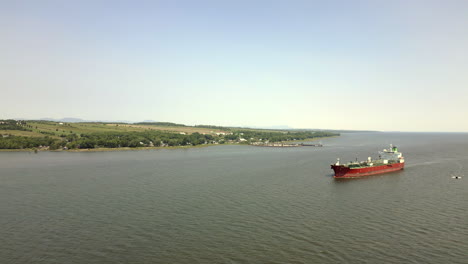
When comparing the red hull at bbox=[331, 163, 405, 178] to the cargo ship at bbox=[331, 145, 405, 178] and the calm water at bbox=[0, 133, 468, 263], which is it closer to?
the cargo ship at bbox=[331, 145, 405, 178]

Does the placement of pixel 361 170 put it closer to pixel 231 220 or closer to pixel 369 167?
pixel 369 167

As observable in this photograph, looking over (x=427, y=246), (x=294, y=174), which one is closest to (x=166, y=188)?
(x=294, y=174)

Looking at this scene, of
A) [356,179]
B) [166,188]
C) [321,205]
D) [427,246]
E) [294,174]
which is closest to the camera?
[427,246]

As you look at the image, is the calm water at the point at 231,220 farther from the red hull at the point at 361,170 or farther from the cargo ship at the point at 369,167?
the cargo ship at the point at 369,167

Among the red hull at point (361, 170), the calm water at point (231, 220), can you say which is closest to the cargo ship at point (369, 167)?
the red hull at point (361, 170)

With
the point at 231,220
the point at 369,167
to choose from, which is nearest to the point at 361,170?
the point at 369,167

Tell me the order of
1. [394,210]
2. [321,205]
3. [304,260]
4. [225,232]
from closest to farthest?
[304,260]
[225,232]
[394,210]
[321,205]

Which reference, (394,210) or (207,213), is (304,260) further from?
(394,210)
